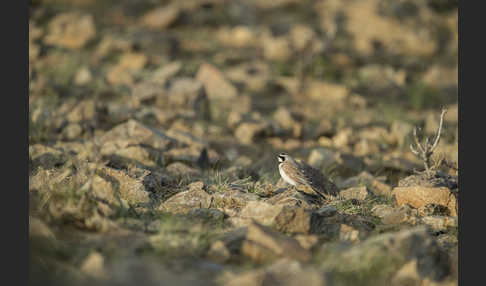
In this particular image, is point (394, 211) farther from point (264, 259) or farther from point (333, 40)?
point (333, 40)

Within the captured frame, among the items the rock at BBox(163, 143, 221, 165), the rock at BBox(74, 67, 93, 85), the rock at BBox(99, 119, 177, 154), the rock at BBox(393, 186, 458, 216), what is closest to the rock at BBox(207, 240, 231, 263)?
the rock at BBox(393, 186, 458, 216)

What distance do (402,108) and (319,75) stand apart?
2.08 m

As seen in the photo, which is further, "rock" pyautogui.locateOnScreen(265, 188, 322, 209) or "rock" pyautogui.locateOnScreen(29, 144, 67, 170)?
"rock" pyautogui.locateOnScreen(29, 144, 67, 170)

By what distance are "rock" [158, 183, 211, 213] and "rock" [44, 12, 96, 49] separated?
988 centimetres

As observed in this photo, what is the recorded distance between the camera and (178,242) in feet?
15.4

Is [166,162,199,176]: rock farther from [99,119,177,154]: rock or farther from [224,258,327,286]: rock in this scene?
[224,258,327,286]: rock

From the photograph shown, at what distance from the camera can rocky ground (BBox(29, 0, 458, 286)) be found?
4.53 m

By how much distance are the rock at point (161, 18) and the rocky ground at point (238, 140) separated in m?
0.05

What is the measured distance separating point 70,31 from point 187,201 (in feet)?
34.4

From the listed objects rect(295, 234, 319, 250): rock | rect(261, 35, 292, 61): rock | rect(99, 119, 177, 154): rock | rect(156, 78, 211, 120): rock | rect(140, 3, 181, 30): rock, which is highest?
rect(140, 3, 181, 30): rock

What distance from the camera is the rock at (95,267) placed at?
409 centimetres

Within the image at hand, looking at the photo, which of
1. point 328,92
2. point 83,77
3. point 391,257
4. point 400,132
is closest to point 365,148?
point 400,132

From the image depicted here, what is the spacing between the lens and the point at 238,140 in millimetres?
10367

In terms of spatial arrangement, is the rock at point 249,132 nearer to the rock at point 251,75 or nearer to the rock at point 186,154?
the rock at point 186,154
